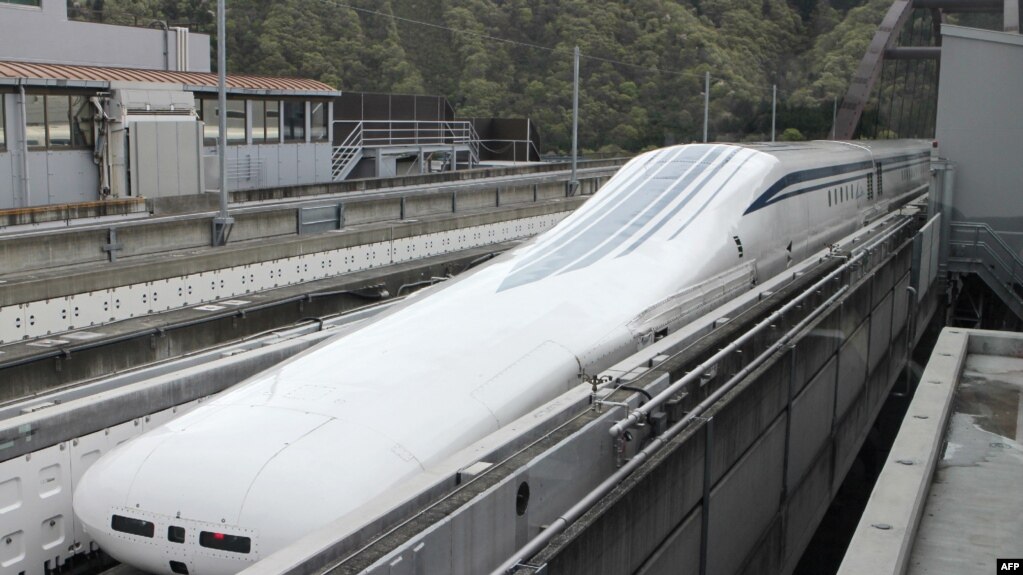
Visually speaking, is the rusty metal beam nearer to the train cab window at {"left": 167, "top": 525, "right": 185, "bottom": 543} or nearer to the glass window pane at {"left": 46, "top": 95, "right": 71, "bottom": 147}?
the glass window pane at {"left": 46, "top": 95, "right": 71, "bottom": 147}

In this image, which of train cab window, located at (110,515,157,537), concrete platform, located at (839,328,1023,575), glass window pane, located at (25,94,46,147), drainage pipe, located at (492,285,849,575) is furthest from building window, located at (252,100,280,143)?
train cab window, located at (110,515,157,537)

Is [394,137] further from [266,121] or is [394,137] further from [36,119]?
[36,119]

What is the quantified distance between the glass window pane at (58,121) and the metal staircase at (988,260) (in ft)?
69.8

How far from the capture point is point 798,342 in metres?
13.0

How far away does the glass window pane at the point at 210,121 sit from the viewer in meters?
33.5

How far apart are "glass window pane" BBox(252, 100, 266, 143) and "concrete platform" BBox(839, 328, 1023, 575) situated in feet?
88.1

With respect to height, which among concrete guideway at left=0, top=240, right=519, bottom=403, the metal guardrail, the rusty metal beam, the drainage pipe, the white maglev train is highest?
the rusty metal beam

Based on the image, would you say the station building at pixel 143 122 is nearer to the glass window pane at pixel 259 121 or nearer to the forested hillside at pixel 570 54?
the glass window pane at pixel 259 121

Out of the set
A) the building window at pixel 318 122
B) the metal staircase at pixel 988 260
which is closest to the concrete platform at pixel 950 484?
the metal staircase at pixel 988 260

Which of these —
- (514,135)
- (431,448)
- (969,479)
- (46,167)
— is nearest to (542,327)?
(431,448)

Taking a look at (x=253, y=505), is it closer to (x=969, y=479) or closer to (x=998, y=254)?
(x=969, y=479)

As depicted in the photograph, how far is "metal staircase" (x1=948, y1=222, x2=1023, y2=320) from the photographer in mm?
23516

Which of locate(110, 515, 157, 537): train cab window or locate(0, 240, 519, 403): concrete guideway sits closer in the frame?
locate(110, 515, 157, 537): train cab window

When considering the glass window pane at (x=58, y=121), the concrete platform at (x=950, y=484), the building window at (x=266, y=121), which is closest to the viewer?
the concrete platform at (x=950, y=484)
